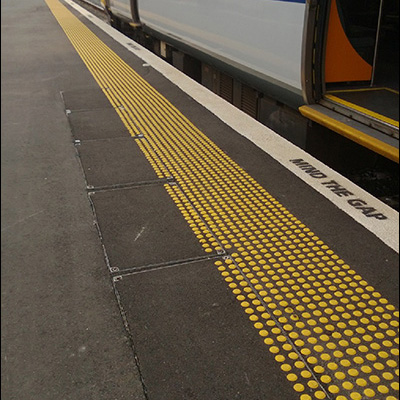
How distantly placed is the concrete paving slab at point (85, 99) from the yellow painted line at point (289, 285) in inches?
62.0

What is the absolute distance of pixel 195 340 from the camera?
203cm

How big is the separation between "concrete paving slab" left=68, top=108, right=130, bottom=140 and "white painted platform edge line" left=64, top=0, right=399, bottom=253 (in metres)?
0.99

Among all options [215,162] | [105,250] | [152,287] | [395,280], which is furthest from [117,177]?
[395,280]

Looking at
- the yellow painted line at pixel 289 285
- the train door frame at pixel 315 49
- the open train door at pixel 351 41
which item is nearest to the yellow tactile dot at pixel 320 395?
the yellow painted line at pixel 289 285

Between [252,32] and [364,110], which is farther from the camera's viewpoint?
[252,32]

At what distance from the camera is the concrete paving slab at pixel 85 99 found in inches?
214

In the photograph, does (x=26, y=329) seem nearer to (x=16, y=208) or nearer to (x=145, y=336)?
(x=145, y=336)

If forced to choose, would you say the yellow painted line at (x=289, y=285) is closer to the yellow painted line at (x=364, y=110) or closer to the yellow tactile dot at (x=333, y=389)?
the yellow tactile dot at (x=333, y=389)

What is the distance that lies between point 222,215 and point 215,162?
0.90 meters

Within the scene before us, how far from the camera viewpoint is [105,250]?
2.68 meters

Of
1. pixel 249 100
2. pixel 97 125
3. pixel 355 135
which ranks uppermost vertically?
pixel 355 135

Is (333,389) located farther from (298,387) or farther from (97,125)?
(97,125)

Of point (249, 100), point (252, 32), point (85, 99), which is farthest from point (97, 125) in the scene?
point (249, 100)

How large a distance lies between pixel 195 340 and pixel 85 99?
4266 mm
